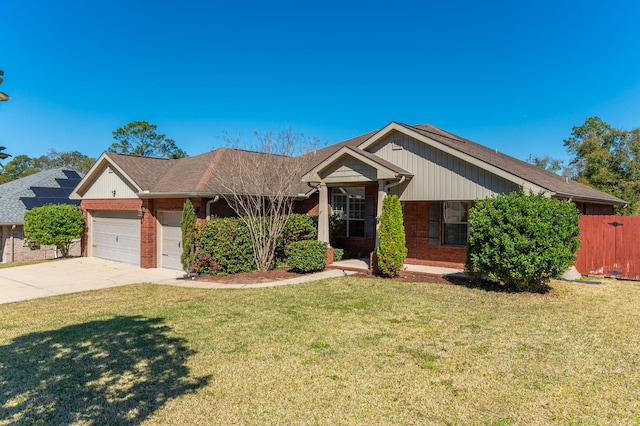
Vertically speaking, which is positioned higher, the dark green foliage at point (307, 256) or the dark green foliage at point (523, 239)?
the dark green foliage at point (523, 239)

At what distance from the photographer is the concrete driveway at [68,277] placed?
35.4 ft

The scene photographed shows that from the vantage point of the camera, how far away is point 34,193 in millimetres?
23031

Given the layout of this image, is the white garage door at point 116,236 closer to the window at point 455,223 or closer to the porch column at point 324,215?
the porch column at point 324,215

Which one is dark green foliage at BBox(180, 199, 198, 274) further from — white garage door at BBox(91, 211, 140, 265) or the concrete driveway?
white garage door at BBox(91, 211, 140, 265)

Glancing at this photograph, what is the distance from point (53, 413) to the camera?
151 inches

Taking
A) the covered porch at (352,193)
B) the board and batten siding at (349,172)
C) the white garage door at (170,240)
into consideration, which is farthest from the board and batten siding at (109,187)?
the board and batten siding at (349,172)

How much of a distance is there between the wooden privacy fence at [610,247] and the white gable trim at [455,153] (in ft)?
9.47

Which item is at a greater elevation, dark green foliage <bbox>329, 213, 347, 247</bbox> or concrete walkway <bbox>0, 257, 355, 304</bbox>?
dark green foliage <bbox>329, 213, 347, 247</bbox>

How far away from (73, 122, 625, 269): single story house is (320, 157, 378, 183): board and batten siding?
33 mm

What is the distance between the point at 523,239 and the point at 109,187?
16.5 metres

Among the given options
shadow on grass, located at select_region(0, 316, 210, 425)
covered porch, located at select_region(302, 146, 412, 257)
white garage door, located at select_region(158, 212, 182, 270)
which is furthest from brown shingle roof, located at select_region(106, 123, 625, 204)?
shadow on grass, located at select_region(0, 316, 210, 425)

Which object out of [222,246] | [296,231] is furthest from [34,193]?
[296,231]

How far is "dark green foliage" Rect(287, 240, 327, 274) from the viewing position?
490 inches

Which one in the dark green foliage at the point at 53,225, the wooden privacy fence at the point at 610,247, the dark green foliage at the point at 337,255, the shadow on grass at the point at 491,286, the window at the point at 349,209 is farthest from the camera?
the dark green foliage at the point at 53,225
